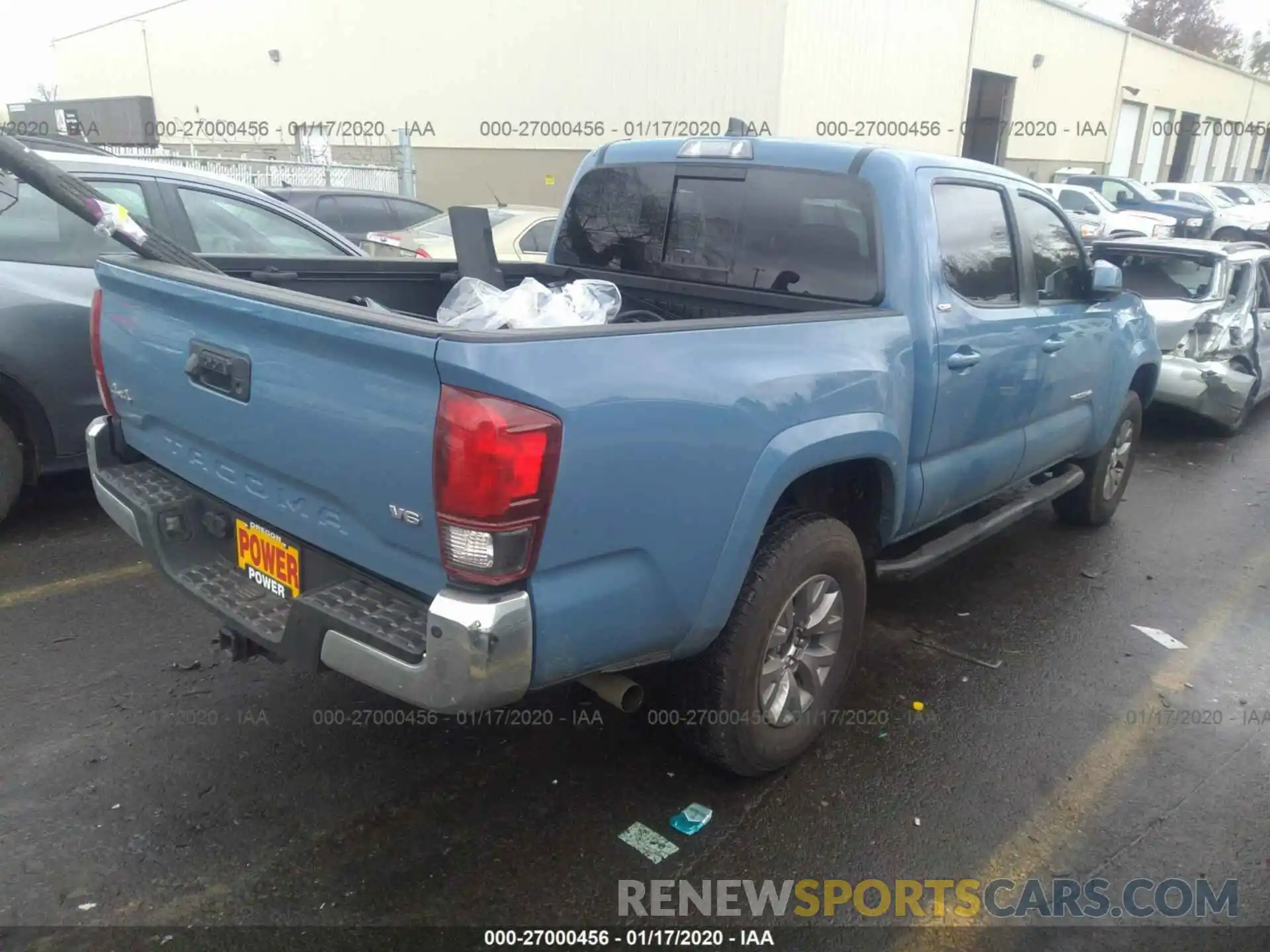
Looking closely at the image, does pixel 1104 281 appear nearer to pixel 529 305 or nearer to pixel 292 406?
pixel 529 305

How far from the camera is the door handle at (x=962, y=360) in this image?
3420 millimetres

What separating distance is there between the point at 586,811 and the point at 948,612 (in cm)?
230

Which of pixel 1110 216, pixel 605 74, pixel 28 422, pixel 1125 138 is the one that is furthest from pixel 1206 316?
pixel 1125 138

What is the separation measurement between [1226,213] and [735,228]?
2638 centimetres

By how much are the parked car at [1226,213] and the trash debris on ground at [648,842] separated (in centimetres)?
2480

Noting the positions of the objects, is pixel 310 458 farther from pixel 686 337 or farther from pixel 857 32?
pixel 857 32

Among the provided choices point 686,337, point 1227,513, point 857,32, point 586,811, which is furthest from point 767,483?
point 857,32

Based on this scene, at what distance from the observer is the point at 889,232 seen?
10.8 ft

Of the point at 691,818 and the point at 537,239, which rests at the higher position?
the point at 537,239

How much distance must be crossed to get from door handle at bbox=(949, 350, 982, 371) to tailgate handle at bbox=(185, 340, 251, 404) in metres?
2.36

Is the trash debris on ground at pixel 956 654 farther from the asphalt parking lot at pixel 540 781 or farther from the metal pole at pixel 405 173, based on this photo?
the metal pole at pixel 405 173

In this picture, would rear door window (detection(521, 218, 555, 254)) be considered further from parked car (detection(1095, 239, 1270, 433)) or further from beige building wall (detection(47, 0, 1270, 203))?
beige building wall (detection(47, 0, 1270, 203))

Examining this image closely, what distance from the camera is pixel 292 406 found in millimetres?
2350

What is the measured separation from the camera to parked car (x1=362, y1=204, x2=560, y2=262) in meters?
9.40
